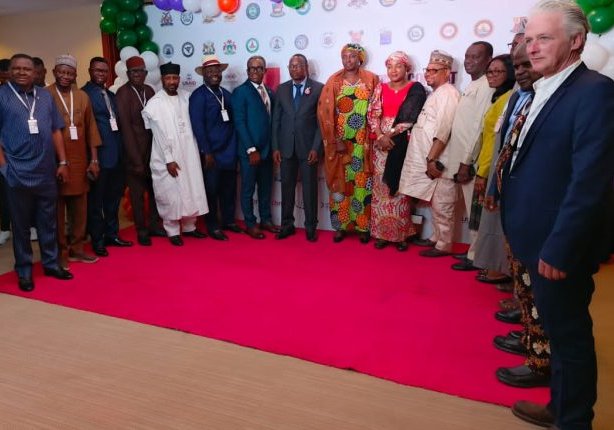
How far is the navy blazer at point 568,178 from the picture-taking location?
160 centimetres

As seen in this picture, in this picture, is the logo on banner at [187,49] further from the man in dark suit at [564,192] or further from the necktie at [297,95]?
the man in dark suit at [564,192]

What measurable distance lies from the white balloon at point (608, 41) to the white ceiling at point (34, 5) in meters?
6.29

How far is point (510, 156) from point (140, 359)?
2.01 meters

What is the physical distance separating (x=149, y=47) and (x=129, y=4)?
18.2 inches

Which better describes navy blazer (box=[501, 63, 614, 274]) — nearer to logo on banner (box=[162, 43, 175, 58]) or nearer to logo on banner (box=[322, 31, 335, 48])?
logo on banner (box=[322, 31, 335, 48])

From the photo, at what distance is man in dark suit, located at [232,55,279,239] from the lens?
4895 mm

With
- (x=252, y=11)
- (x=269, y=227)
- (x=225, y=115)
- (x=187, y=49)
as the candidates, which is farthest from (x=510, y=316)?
(x=187, y=49)

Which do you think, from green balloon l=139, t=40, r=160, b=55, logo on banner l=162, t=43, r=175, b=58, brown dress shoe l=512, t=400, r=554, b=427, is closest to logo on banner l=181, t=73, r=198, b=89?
logo on banner l=162, t=43, r=175, b=58

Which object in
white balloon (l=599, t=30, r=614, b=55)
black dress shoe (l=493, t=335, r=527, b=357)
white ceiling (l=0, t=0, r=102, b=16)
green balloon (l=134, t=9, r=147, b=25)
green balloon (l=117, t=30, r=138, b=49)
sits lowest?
black dress shoe (l=493, t=335, r=527, b=357)

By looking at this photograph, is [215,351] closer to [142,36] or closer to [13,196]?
[13,196]

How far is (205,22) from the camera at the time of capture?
18.1ft

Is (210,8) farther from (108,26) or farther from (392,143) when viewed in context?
(392,143)

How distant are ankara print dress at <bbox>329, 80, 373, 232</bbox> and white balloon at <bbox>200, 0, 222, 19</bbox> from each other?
1706mm

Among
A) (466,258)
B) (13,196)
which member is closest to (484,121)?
(466,258)
